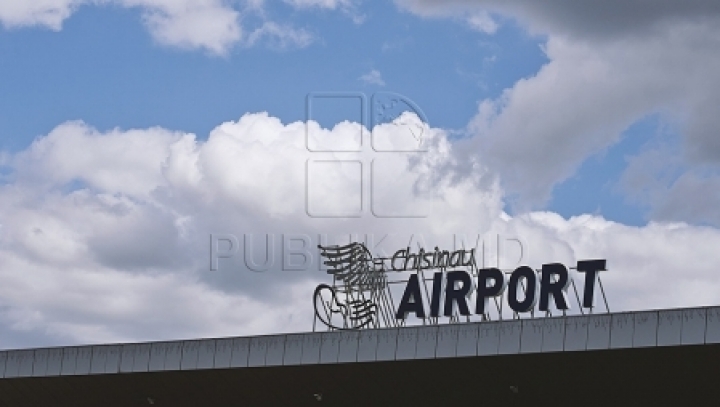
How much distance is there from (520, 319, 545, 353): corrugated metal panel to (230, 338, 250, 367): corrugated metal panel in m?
13.2

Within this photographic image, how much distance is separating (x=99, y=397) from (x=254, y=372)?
32.8 feet

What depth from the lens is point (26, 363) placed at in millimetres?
Answer: 61656

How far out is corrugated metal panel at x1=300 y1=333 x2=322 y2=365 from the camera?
5462 cm

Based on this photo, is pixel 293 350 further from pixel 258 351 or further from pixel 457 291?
pixel 457 291

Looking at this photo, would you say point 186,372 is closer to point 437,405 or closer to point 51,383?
point 51,383

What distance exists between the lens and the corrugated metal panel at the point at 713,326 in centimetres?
4703

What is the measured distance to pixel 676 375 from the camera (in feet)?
163

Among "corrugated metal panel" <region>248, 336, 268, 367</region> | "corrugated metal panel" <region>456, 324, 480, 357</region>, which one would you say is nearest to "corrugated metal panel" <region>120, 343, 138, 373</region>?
"corrugated metal panel" <region>248, 336, 268, 367</region>

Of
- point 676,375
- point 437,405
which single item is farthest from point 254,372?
point 676,375

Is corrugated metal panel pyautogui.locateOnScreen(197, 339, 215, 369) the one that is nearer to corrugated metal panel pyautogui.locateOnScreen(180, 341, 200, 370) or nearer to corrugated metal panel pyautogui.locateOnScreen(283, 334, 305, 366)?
corrugated metal panel pyautogui.locateOnScreen(180, 341, 200, 370)

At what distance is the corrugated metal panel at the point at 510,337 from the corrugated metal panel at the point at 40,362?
2386cm

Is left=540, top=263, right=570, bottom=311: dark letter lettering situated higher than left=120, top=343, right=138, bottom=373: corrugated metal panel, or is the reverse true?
left=540, top=263, right=570, bottom=311: dark letter lettering

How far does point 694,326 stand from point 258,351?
64.6ft

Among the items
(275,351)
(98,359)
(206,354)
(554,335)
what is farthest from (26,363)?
(554,335)
